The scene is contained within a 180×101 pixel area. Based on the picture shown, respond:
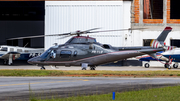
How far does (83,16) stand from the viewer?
36.1 m

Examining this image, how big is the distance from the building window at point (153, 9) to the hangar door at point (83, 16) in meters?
3.74

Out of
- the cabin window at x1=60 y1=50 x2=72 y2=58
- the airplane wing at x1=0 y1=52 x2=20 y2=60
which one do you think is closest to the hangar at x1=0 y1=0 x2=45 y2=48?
the airplane wing at x1=0 y1=52 x2=20 y2=60

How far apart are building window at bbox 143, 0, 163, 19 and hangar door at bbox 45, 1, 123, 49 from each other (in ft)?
12.3

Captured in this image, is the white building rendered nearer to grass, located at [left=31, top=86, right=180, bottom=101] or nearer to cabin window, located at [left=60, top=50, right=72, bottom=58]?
cabin window, located at [left=60, top=50, right=72, bottom=58]

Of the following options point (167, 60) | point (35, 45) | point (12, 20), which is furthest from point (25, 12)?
point (167, 60)

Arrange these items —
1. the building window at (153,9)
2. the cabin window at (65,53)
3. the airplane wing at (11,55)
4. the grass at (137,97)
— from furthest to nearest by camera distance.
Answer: the building window at (153,9), the airplane wing at (11,55), the cabin window at (65,53), the grass at (137,97)

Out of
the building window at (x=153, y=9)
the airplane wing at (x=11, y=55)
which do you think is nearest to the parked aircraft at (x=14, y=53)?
the airplane wing at (x=11, y=55)

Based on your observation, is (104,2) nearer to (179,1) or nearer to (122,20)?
(122,20)

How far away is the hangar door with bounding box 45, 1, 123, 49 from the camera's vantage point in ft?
118

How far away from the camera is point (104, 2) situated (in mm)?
36156

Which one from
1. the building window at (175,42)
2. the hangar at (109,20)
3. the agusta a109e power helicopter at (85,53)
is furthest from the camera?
the building window at (175,42)

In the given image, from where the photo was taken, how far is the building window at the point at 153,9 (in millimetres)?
38062

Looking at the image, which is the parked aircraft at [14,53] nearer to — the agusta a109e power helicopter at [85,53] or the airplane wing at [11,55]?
the airplane wing at [11,55]

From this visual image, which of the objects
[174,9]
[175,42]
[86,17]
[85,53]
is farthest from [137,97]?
[174,9]
